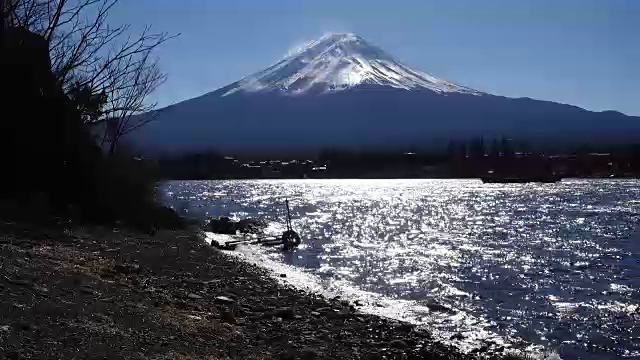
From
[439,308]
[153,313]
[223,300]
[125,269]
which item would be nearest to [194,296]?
[223,300]

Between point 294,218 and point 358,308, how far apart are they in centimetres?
3302

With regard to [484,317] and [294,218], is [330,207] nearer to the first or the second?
[294,218]

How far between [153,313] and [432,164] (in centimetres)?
13185

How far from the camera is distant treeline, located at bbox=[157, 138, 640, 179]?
390 feet

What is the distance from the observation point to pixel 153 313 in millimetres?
7738

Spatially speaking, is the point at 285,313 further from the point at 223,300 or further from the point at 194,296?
the point at 194,296

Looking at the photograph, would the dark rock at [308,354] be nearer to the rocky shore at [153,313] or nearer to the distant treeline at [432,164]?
the rocky shore at [153,313]

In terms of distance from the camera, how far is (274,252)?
25.6 meters

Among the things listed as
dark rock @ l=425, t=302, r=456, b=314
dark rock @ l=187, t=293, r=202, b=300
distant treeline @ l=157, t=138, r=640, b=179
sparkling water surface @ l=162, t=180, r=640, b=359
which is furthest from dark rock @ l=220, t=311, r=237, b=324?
distant treeline @ l=157, t=138, r=640, b=179

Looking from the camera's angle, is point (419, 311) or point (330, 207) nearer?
point (419, 311)

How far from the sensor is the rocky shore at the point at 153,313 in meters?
5.97

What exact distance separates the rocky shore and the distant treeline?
334 ft

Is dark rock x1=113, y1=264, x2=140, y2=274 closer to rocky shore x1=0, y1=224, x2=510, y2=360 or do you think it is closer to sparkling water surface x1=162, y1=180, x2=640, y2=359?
rocky shore x1=0, y1=224, x2=510, y2=360

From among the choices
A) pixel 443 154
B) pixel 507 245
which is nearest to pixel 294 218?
pixel 507 245
